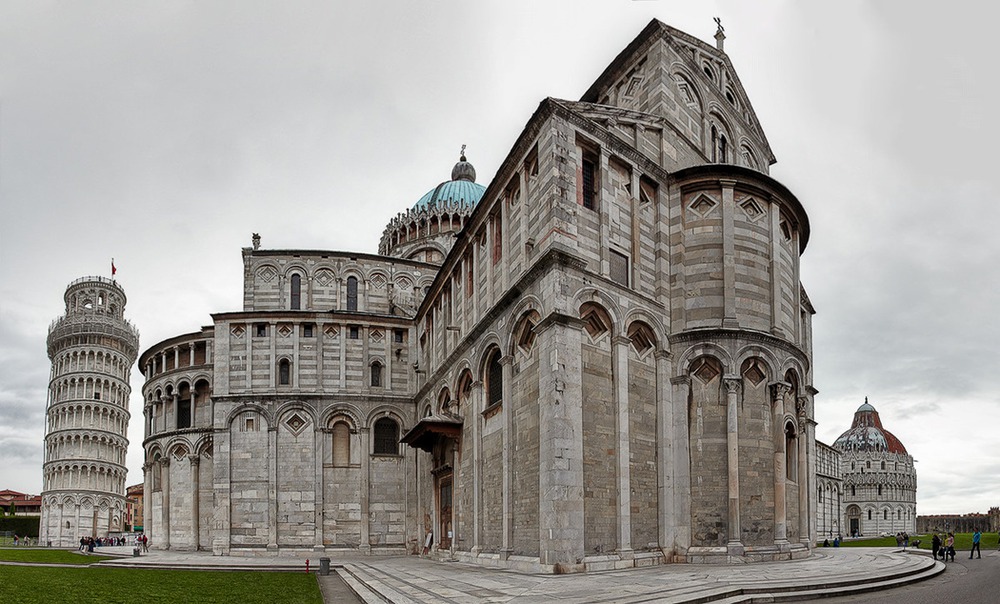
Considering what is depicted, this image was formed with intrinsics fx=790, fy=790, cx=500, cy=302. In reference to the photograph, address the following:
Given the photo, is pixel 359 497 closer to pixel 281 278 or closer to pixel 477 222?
pixel 281 278

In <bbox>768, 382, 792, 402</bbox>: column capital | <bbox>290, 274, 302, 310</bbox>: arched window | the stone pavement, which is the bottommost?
the stone pavement

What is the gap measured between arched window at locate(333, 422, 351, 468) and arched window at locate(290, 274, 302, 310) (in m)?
8.31

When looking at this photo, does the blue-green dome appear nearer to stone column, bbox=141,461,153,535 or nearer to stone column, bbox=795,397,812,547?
stone column, bbox=141,461,153,535

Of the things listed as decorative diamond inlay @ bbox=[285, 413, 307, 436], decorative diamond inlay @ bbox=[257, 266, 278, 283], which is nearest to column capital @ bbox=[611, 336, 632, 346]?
decorative diamond inlay @ bbox=[285, 413, 307, 436]

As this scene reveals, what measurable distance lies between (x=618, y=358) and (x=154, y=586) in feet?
48.9

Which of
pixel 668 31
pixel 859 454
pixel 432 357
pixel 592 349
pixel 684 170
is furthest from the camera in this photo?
pixel 859 454

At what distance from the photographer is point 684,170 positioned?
90.4 feet

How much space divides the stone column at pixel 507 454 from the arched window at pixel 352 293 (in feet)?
75.5

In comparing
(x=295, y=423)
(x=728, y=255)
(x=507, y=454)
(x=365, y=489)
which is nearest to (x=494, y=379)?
(x=507, y=454)

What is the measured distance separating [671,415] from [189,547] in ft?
106

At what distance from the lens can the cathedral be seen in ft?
75.5

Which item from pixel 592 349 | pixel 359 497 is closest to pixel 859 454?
pixel 359 497

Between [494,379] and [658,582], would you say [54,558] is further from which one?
[658,582]

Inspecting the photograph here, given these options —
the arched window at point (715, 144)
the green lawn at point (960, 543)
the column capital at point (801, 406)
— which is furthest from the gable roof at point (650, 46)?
Answer: the green lawn at point (960, 543)
